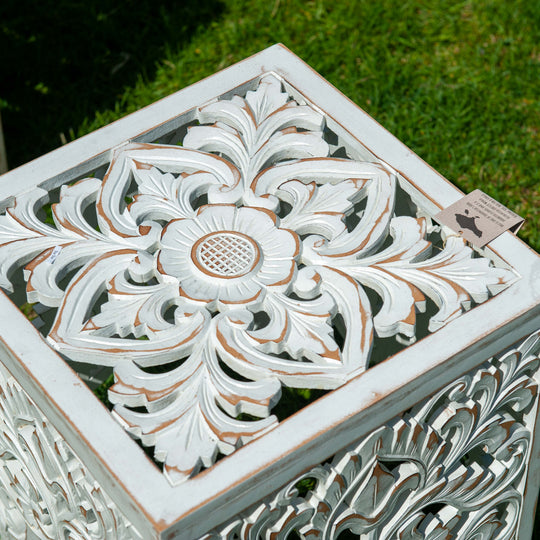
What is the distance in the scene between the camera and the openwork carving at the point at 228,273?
1.63 m

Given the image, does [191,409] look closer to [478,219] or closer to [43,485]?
[43,485]

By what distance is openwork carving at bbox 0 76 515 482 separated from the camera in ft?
5.34

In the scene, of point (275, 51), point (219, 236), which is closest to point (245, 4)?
point (275, 51)

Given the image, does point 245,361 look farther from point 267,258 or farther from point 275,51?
point 275,51

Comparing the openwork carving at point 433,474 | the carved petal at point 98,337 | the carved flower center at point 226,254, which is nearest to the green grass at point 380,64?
the openwork carving at point 433,474

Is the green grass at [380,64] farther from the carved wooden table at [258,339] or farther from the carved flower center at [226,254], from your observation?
the carved flower center at [226,254]

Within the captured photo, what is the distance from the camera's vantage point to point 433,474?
1.84m

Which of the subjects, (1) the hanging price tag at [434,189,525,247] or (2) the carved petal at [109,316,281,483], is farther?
Result: (1) the hanging price tag at [434,189,525,247]

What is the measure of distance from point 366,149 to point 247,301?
50cm

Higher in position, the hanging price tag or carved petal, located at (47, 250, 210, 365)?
carved petal, located at (47, 250, 210, 365)

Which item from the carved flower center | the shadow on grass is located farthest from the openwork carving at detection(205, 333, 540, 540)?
the shadow on grass

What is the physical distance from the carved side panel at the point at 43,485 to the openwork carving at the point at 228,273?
6.4 inches

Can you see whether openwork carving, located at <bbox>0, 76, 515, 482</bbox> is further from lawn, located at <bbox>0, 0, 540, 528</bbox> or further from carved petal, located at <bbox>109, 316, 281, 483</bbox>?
lawn, located at <bbox>0, 0, 540, 528</bbox>

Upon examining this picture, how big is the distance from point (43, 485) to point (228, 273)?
60 cm
